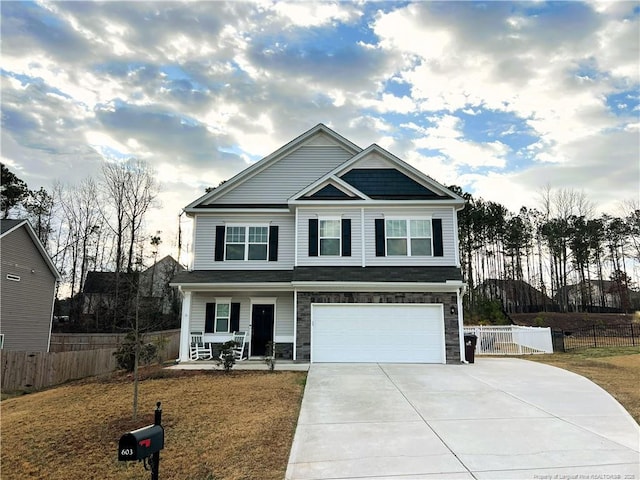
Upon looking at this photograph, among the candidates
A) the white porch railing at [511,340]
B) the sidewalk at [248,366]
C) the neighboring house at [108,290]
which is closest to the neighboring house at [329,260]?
the sidewalk at [248,366]

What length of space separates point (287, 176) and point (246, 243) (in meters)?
3.45

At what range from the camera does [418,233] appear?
1466cm

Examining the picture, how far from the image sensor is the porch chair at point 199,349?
14539 millimetres

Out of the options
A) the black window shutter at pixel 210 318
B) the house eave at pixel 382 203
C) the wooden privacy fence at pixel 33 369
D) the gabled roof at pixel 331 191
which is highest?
the gabled roof at pixel 331 191

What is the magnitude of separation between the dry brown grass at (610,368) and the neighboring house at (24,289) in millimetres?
23113

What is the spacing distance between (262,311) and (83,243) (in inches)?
911

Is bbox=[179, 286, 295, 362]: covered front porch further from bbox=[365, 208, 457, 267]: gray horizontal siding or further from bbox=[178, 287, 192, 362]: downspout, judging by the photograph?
bbox=[365, 208, 457, 267]: gray horizontal siding

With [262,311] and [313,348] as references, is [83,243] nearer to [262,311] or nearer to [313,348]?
[262,311]

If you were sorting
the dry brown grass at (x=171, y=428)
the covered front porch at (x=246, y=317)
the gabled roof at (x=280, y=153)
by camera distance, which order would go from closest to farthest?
1. the dry brown grass at (x=171, y=428)
2. the covered front porch at (x=246, y=317)
3. the gabled roof at (x=280, y=153)

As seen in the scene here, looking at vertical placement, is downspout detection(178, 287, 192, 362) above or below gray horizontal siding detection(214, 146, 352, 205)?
below

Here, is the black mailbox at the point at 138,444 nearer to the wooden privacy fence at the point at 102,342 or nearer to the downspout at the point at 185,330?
the downspout at the point at 185,330

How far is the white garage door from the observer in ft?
43.7

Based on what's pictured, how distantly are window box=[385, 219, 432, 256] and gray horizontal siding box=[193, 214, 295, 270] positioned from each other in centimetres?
394

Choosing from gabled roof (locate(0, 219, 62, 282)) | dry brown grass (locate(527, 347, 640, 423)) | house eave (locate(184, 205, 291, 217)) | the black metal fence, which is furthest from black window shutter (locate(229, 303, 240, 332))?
the black metal fence
